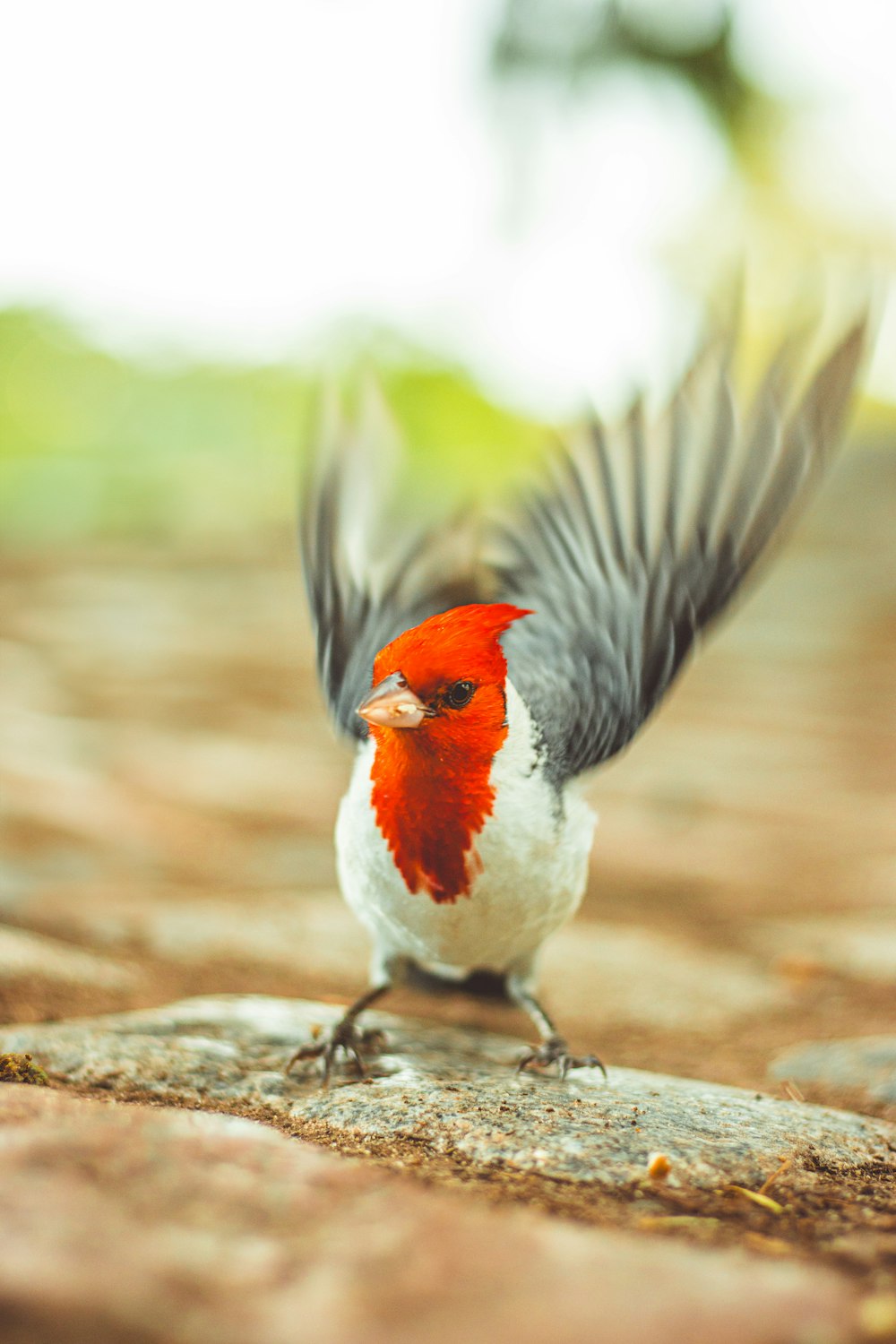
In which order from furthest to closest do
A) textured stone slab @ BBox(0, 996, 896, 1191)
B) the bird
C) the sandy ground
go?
→ the sandy ground
the bird
textured stone slab @ BBox(0, 996, 896, 1191)

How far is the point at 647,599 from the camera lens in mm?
2363

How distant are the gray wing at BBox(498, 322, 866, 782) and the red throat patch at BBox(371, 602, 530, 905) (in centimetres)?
22

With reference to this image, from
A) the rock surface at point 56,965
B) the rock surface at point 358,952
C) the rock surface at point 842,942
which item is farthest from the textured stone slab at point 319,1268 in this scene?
→ the rock surface at point 842,942

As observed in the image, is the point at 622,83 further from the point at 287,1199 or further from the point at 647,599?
the point at 287,1199

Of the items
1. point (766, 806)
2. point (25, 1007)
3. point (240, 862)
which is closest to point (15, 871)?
point (240, 862)

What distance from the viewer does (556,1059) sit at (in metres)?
2.03

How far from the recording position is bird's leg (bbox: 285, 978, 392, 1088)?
1.88 meters

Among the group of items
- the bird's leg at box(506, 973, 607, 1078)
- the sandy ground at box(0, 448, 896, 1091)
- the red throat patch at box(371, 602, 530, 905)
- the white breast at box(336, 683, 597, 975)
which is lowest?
the sandy ground at box(0, 448, 896, 1091)

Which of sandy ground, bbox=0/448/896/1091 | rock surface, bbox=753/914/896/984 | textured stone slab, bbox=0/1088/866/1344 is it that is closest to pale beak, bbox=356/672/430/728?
textured stone slab, bbox=0/1088/866/1344

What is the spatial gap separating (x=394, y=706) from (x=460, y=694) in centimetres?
12

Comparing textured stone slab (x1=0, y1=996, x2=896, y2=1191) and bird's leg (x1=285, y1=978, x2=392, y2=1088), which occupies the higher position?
textured stone slab (x1=0, y1=996, x2=896, y2=1191)

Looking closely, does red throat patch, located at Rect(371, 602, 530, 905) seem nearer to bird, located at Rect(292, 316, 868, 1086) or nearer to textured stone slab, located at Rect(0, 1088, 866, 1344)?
bird, located at Rect(292, 316, 868, 1086)

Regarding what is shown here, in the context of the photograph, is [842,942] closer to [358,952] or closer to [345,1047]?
[358,952]

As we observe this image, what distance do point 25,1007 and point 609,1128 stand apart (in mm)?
1084
